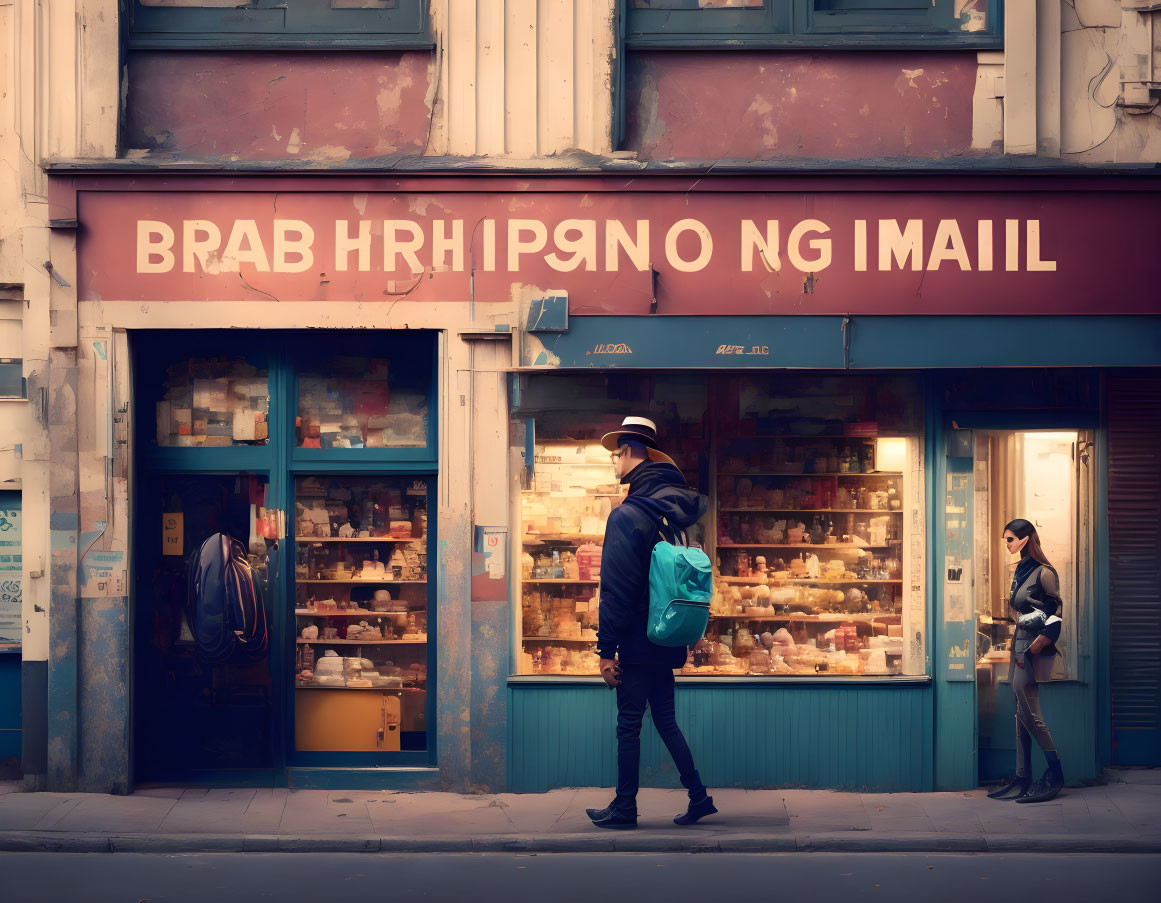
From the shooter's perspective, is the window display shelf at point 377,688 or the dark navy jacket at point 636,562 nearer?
the dark navy jacket at point 636,562

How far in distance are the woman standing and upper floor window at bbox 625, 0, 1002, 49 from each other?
368 centimetres

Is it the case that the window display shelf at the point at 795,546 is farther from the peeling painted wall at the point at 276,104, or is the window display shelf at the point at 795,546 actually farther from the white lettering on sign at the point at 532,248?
the peeling painted wall at the point at 276,104

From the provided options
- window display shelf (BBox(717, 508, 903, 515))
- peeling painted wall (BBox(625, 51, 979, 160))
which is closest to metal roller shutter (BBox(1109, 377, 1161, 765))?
window display shelf (BBox(717, 508, 903, 515))

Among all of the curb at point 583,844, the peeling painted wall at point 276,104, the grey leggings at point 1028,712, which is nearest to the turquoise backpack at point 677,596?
the curb at point 583,844

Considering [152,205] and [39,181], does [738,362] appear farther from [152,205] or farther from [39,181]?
[39,181]

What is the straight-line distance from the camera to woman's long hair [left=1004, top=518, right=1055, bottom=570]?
9.24 metres

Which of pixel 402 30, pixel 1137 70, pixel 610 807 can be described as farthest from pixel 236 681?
pixel 1137 70

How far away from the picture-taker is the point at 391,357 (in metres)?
9.94

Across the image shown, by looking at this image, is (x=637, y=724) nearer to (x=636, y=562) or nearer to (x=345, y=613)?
(x=636, y=562)

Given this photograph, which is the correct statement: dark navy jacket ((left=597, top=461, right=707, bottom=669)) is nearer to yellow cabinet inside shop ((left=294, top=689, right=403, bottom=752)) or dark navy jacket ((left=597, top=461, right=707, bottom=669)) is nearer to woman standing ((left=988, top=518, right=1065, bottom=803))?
yellow cabinet inside shop ((left=294, top=689, right=403, bottom=752))

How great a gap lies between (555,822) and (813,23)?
6.08 m

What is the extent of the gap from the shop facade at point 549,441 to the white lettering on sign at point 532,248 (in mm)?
23

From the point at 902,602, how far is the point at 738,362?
2.23 meters

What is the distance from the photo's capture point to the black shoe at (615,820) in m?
8.31
